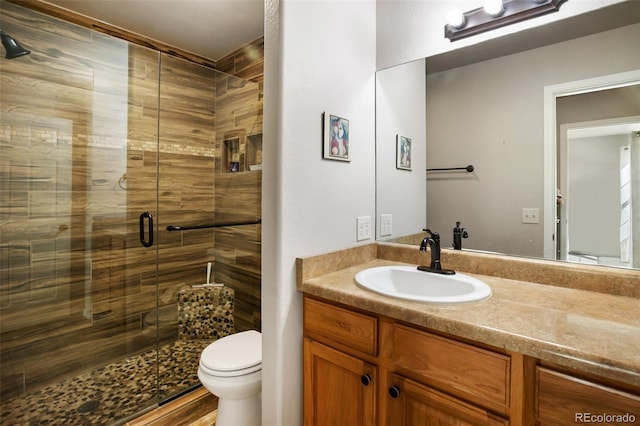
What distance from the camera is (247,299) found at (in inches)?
97.5

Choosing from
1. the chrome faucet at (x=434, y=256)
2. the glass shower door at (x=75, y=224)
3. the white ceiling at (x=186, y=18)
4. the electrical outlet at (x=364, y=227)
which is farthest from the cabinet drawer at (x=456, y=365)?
the white ceiling at (x=186, y=18)

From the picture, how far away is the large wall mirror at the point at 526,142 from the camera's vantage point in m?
1.14

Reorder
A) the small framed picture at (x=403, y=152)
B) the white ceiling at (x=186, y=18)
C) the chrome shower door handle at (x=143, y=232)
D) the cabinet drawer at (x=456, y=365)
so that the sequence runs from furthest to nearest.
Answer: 1. the chrome shower door handle at (x=143, y=232)
2. the white ceiling at (x=186, y=18)
3. the small framed picture at (x=403, y=152)
4. the cabinet drawer at (x=456, y=365)

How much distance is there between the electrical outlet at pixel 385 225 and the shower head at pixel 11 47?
2.24 metres

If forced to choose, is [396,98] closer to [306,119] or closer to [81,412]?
[306,119]

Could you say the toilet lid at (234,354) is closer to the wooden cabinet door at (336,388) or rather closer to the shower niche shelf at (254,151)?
the wooden cabinet door at (336,388)

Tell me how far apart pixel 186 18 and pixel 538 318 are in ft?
8.59

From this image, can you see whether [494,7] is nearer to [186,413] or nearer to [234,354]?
[234,354]

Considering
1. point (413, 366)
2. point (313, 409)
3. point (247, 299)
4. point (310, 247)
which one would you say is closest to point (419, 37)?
point (310, 247)

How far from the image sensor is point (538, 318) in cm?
88

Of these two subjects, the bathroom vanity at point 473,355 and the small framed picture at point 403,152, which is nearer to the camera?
the bathroom vanity at point 473,355

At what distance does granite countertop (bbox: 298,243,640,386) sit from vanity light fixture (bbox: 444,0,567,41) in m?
1.11

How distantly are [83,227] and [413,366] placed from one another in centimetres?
214

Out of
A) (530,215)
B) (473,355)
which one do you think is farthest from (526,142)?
(473,355)
